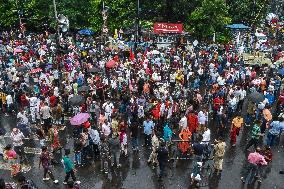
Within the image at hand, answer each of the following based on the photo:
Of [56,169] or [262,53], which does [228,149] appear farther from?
[262,53]

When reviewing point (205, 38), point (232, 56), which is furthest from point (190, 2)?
point (232, 56)

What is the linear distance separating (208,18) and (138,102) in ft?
54.0

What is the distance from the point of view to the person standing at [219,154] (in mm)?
14461

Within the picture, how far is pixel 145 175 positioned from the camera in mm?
15242

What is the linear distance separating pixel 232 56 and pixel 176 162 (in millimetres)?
13846

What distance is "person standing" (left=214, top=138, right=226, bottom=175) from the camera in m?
14.5

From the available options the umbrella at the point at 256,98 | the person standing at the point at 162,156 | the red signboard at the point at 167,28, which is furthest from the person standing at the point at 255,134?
the red signboard at the point at 167,28

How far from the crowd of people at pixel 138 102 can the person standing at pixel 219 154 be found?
4 cm

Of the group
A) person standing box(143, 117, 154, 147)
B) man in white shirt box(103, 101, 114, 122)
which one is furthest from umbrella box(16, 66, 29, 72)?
person standing box(143, 117, 154, 147)

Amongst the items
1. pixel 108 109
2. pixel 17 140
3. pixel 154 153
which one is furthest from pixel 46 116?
pixel 154 153

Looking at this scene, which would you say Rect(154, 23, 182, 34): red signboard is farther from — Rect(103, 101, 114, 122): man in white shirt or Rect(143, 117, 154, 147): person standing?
Rect(143, 117, 154, 147): person standing

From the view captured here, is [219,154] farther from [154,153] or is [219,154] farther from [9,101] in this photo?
[9,101]

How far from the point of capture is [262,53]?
28250 millimetres

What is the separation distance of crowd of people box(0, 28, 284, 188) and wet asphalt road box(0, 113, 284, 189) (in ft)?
1.21
